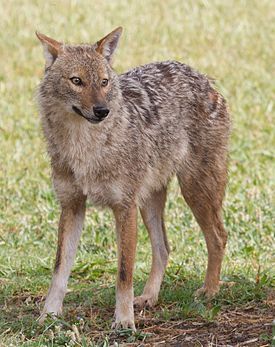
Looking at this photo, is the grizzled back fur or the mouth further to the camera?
the grizzled back fur

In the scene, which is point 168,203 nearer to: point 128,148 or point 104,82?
point 128,148

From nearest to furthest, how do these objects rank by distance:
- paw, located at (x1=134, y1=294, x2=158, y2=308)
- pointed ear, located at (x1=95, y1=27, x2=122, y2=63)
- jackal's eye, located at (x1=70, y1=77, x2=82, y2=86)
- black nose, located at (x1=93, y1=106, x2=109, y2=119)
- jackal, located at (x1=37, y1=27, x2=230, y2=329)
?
black nose, located at (x1=93, y1=106, x2=109, y2=119)
jackal's eye, located at (x1=70, y1=77, x2=82, y2=86)
jackal, located at (x1=37, y1=27, x2=230, y2=329)
pointed ear, located at (x1=95, y1=27, x2=122, y2=63)
paw, located at (x1=134, y1=294, x2=158, y2=308)

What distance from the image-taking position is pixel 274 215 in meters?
9.37

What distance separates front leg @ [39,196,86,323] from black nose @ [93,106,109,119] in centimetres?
80

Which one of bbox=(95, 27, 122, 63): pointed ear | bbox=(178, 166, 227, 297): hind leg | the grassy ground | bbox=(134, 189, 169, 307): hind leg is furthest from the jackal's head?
bbox=(134, 189, 169, 307): hind leg

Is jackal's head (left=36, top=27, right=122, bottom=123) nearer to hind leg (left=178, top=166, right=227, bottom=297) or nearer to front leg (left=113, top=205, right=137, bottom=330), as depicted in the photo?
front leg (left=113, top=205, right=137, bottom=330)

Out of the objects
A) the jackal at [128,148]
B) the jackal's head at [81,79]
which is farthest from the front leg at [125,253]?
the jackal's head at [81,79]

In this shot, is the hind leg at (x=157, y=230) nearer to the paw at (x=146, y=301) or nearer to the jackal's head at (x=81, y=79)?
the paw at (x=146, y=301)

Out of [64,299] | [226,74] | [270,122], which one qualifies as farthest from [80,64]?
[226,74]

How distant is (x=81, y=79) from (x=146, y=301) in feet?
6.21

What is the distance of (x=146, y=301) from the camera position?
7395 millimetres

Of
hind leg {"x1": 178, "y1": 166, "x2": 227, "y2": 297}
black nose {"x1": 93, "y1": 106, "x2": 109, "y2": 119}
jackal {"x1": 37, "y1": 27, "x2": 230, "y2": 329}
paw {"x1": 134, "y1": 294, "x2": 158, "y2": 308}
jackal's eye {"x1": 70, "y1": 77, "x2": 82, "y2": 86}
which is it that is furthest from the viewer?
hind leg {"x1": 178, "y1": 166, "x2": 227, "y2": 297}

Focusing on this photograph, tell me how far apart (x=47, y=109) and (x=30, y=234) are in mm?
2622

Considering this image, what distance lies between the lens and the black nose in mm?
6352
